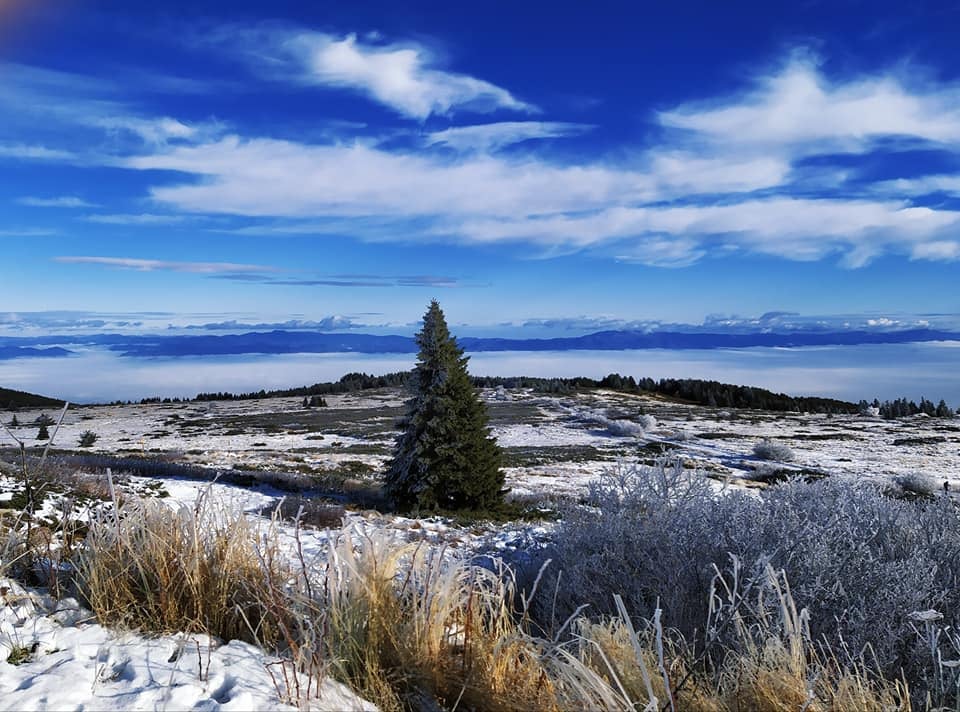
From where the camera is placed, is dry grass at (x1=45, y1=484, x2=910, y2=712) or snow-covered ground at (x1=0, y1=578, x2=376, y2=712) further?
dry grass at (x1=45, y1=484, x2=910, y2=712)

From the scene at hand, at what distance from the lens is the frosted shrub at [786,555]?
464 cm

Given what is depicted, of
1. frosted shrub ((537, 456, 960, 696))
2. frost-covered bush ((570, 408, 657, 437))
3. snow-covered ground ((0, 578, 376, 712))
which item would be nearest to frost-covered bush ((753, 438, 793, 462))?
frost-covered bush ((570, 408, 657, 437))

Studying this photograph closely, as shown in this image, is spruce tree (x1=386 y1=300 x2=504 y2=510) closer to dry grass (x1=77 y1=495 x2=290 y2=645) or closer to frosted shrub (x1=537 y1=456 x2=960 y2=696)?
frosted shrub (x1=537 y1=456 x2=960 y2=696)

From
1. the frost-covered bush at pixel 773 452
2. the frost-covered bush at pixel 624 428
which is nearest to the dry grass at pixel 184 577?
the frost-covered bush at pixel 773 452

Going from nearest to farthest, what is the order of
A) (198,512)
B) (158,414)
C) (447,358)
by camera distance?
1. (198,512)
2. (447,358)
3. (158,414)

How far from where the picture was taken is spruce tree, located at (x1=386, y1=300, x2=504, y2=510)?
12.7m

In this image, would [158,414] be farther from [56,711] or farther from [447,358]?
[56,711]

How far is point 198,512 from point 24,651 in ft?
3.82

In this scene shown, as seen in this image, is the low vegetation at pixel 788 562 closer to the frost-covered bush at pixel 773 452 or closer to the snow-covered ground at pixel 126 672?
the snow-covered ground at pixel 126 672

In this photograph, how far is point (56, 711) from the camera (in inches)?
105

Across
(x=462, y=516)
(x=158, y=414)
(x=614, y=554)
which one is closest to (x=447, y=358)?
(x=462, y=516)

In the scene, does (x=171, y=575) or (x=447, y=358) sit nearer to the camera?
(x=171, y=575)

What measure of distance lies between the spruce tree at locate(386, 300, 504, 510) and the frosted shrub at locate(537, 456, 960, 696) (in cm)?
588

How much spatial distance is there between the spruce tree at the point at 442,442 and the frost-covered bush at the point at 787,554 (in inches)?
231
